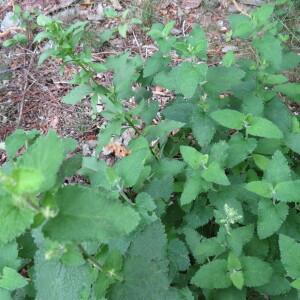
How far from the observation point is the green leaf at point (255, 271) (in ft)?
6.12

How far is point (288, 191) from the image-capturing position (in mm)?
1901

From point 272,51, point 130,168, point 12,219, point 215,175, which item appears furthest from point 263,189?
point 12,219

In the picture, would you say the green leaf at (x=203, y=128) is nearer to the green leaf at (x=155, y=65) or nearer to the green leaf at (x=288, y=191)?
the green leaf at (x=155, y=65)

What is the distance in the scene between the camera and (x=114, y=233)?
118 centimetres

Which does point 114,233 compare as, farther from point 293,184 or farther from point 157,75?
point 157,75

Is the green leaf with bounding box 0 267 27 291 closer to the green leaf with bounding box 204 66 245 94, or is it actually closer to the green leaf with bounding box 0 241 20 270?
the green leaf with bounding box 0 241 20 270

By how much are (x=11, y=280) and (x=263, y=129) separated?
4.02 feet

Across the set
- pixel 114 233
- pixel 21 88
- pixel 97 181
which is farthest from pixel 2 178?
pixel 21 88

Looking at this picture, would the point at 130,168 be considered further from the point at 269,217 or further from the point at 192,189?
the point at 269,217

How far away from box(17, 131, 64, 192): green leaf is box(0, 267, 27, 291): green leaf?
2.29ft

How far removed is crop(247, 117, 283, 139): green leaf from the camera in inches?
81.1

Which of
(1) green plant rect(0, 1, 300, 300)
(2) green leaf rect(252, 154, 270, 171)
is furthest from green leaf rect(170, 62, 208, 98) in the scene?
(2) green leaf rect(252, 154, 270, 171)

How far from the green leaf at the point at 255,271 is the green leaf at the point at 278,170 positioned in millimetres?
343

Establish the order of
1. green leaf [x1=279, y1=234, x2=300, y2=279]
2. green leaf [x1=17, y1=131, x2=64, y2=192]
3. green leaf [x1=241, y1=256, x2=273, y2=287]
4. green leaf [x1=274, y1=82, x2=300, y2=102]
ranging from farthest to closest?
green leaf [x1=274, y1=82, x2=300, y2=102], green leaf [x1=241, y1=256, x2=273, y2=287], green leaf [x1=279, y1=234, x2=300, y2=279], green leaf [x1=17, y1=131, x2=64, y2=192]
